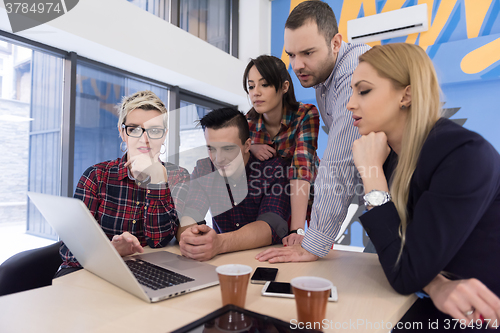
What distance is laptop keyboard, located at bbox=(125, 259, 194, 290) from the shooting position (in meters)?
0.81

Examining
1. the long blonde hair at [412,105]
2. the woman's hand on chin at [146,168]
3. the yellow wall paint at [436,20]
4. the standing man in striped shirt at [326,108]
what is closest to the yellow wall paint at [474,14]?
the yellow wall paint at [436,20]

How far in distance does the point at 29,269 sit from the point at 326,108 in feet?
5.08

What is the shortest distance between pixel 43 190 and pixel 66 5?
5.13 feet

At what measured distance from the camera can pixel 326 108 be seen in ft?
5.51

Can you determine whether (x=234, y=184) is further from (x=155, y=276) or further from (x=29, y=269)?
(x=29, y=269)

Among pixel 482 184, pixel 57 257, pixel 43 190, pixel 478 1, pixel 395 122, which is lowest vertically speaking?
pixel 57 257

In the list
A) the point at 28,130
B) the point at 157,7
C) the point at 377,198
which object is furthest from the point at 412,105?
the point at 157,7

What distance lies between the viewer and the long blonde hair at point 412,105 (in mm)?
891

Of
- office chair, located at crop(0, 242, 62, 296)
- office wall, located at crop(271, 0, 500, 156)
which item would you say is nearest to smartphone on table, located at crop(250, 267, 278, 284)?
office chair, located at crop(0, 242, 62, 296)

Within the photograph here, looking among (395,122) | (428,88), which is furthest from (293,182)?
(428,88)

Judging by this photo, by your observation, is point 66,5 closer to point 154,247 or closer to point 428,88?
point 154,247

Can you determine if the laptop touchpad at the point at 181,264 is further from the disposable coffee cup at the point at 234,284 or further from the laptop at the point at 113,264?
the disposable coffee cup at the point at 234,284

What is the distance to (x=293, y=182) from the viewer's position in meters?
1.61

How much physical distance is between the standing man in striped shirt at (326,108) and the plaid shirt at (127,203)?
1.65 feet
